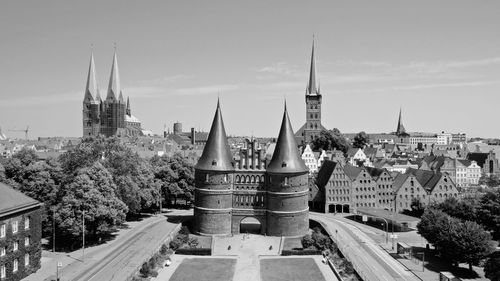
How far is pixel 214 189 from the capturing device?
73125mm

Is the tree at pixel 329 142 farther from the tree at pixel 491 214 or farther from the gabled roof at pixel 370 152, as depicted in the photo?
the tree at pixel 491 214

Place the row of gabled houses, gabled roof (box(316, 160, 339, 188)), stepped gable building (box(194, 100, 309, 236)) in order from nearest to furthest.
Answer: stepped gable building (box(194, 100, 309, 236)) < the row of gabled houses < gabled roof (box(316, 160, 339, 188))

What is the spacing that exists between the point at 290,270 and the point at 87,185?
1156 inches

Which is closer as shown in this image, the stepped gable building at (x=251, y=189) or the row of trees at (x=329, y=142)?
the stepped gable building at (x=251, y=189)

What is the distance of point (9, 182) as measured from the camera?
219ft

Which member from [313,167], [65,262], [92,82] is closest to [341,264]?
[65,262]

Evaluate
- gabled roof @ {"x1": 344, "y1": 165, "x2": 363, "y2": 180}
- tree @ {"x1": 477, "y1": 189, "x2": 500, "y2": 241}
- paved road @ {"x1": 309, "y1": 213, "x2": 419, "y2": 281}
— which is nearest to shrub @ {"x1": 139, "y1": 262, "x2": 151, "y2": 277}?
paved road @ {"x1": 309, "y1": 213, "x2": 419, "y2": 281}

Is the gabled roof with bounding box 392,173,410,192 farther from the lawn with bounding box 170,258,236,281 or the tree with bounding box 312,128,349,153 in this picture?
the tree with bounding box 312,128,349,153

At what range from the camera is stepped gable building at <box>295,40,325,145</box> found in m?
179

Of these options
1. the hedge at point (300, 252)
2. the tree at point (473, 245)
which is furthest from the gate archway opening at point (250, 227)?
the tree at point (473, 245)

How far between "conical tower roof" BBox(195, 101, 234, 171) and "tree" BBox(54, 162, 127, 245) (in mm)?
15299

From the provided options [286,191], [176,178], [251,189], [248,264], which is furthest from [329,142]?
[248,264]

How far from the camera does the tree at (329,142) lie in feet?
551

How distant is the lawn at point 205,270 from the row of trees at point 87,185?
524 inches
